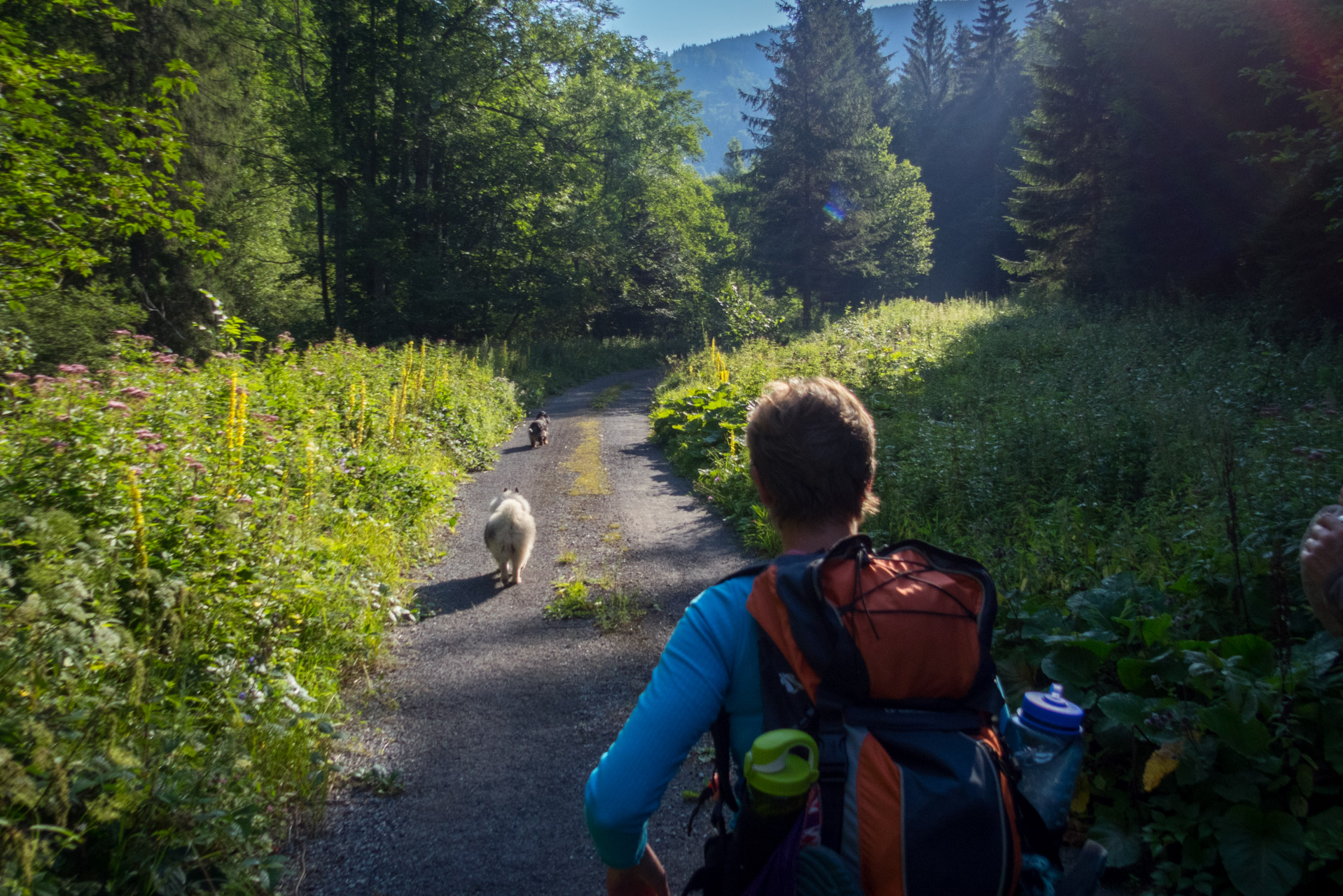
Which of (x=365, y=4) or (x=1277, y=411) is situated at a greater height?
(x=365, y=4)

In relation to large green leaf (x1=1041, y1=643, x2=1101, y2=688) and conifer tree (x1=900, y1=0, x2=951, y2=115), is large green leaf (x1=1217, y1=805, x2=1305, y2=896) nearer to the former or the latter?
Answer: large green leaf (x1=1041, y1=643, x2=1101, y2=688)

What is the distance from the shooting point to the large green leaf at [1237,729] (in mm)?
2750

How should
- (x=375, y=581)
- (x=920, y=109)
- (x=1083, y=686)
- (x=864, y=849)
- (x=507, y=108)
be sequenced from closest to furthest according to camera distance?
(x=864, y=849) < (x=1083, y=686) < (x=375, y=581) < (x=507, y=108) < (x=920, y=109)

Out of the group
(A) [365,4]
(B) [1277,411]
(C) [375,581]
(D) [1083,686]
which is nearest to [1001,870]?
(D) [1083,686]

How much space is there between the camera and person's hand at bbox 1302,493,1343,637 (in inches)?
73.9

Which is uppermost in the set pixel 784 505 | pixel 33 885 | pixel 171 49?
pixel 171 49

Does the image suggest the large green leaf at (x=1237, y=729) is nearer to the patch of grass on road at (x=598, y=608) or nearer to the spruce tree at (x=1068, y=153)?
the patch of grass on road at (x=598, y=608)

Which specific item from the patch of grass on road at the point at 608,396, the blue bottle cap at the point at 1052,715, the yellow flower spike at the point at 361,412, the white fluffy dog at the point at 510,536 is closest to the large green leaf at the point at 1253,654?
the blue bottle cap at the point at 1052,715

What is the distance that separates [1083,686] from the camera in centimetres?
344

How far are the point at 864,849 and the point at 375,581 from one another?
5793mm

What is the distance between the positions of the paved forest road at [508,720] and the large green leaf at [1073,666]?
195 centimetres

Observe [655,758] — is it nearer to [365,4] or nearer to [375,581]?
[375,581]

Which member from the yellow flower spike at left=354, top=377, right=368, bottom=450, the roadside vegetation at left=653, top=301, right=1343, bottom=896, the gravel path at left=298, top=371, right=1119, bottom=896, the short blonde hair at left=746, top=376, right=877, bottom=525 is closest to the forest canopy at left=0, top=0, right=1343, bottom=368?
the yellow flower spike at left=354, top=377, right=368, bottom=450

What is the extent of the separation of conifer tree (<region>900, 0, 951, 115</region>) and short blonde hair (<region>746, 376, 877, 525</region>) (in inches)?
2724
